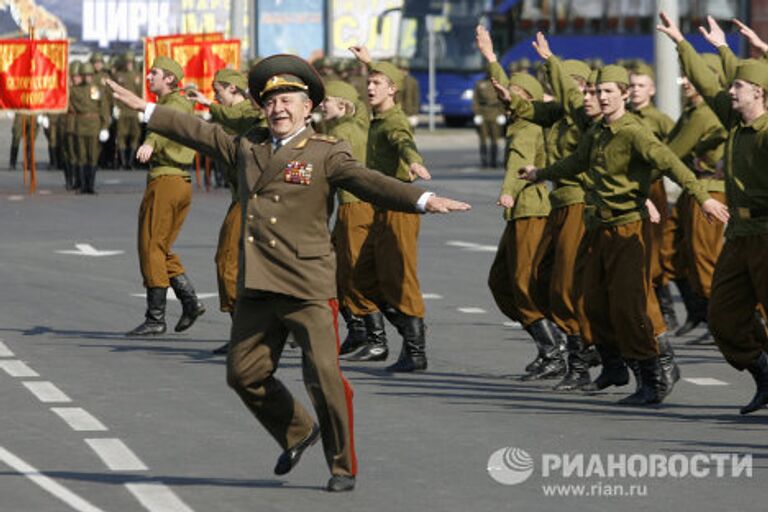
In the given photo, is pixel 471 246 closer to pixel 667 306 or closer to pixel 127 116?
pixel 667 306

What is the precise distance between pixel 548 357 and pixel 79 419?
318 centimetres

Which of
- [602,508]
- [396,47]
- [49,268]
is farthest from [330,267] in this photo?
[396,47]

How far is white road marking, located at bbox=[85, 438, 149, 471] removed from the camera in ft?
35.8

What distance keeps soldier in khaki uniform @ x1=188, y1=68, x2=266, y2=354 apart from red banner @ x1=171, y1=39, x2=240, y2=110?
18.8 meters

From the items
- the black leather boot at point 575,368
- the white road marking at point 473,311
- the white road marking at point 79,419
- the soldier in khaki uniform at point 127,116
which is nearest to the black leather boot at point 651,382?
the black leather boot at point 575,368

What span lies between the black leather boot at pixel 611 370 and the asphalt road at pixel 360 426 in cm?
24

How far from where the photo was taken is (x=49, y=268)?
73.5 ft

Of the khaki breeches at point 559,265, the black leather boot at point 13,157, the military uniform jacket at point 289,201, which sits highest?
the military uniform jacket at point 289,201

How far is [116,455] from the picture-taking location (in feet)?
36.9

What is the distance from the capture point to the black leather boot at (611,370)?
1362 cm

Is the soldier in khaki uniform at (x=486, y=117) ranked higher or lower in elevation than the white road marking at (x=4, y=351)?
lower

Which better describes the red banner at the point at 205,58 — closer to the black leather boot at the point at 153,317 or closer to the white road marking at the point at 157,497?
the black leather boot at the point at 153,317

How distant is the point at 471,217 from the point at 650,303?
16.7m

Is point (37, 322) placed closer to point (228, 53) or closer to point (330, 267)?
point (330, 267)
